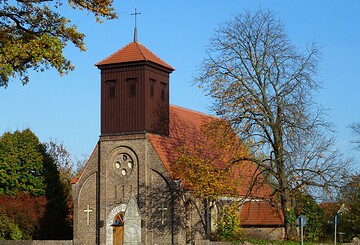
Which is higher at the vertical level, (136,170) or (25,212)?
(136,170)

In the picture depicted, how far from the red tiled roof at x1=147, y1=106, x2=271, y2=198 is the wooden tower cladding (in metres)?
1.01

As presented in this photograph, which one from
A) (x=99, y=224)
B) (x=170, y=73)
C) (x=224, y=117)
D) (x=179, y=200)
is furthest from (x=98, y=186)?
(x=224, y=117)

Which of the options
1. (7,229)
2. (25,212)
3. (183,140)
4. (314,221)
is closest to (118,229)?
(183,140)

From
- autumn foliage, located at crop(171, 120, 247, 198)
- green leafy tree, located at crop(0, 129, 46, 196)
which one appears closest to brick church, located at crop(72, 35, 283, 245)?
autumn foliage, located at crop(171, 120, 247, 198)

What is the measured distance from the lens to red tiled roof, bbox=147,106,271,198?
45.3 m

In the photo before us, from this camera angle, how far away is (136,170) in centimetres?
4578

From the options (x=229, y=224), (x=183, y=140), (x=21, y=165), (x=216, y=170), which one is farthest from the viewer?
(x=21, y=165)

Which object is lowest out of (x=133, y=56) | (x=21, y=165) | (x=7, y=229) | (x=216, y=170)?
(x=7, y=229)

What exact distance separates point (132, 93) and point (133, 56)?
2399mm

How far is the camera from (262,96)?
39.9m

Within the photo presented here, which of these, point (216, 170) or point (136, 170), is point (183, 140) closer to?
point (136, 170)

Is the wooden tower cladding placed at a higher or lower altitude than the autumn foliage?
higher

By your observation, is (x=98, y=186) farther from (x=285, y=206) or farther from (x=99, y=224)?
(x=285, y=206)

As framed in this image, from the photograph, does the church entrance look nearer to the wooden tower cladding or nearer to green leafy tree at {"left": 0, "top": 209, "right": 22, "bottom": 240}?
the wooden tower cladding
